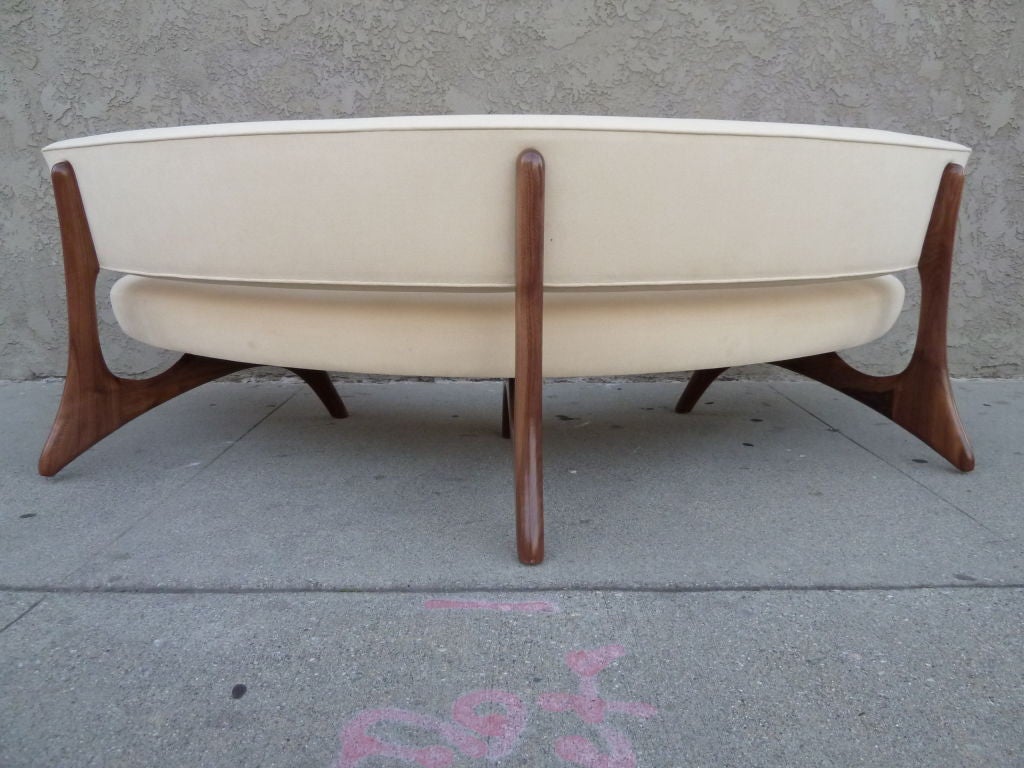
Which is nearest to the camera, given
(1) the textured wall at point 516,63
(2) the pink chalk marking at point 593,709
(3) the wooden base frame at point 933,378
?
(2) the pink chalk marking at point 593,709

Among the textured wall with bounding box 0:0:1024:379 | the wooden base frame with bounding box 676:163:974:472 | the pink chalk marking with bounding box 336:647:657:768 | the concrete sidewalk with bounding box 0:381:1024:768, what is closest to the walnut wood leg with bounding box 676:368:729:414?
A: the concrete sidewalk with bounding box 0:381:1024:768

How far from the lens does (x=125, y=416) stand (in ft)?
5.15

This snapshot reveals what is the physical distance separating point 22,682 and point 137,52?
7.02 feet

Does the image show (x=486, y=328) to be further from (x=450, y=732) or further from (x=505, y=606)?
(x=450, y=732)

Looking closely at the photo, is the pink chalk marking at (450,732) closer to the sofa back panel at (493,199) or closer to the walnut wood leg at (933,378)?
the sofa back panel at (493,199)

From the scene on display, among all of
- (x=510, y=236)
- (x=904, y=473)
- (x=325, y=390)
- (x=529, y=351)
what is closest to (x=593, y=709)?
(x=529, y=351)

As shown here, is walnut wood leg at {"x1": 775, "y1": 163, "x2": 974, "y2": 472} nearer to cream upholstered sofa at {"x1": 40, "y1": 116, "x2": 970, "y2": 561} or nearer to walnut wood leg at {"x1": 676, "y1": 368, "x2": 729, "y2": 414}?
cream upholstered sofa at {"x1": 40, "y1": 116, "x2": 970, "y2": 561}

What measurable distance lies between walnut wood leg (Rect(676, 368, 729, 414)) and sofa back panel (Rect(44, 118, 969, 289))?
775 mm

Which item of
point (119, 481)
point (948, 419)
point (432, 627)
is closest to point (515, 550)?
point (432, 627)

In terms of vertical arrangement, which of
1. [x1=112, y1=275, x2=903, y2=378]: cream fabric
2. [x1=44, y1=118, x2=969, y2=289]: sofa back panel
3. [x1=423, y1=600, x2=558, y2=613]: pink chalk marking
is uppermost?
[x1=44, y1=118, x2=969, y2=289]: sofa back panel

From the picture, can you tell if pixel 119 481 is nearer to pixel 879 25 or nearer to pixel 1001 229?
pixel 879 25

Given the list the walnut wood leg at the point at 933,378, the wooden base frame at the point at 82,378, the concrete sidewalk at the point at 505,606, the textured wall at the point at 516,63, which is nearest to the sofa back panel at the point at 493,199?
the wooden base frame at the point at 82,378

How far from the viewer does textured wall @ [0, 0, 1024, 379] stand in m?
2.29

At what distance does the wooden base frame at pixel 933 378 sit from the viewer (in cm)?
149
